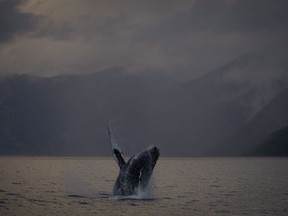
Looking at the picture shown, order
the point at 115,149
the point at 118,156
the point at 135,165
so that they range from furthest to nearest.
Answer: the point at 118,156, the point at 135,165, the point at 115,149

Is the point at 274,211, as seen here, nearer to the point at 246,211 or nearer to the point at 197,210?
the point at 246,211

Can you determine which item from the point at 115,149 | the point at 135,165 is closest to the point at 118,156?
the point at 115,149

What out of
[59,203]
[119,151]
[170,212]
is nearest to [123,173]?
[119,151]

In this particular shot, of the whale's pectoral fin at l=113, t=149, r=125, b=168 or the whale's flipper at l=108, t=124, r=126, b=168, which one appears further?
the whale's pectoral fin at l=113, t=149, r=125, b=168

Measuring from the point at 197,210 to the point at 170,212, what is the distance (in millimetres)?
3081

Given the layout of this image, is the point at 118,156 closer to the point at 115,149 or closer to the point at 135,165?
the point at 115,149

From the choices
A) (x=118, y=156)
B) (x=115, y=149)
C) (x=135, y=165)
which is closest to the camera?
(x=115, y=149)

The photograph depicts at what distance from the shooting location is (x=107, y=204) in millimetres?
37125

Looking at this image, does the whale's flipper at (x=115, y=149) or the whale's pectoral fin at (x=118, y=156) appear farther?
the whale's pectoral fin at (x=118, y=156)

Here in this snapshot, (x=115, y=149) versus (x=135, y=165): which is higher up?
(x=115, y=149)

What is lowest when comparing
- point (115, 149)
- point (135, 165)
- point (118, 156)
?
point (135, 165)

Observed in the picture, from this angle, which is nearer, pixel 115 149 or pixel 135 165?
pixel 115 149

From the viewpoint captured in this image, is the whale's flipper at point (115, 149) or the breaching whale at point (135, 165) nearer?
the whale's flipper at point (115, 149)

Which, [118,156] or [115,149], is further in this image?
[118,156]
